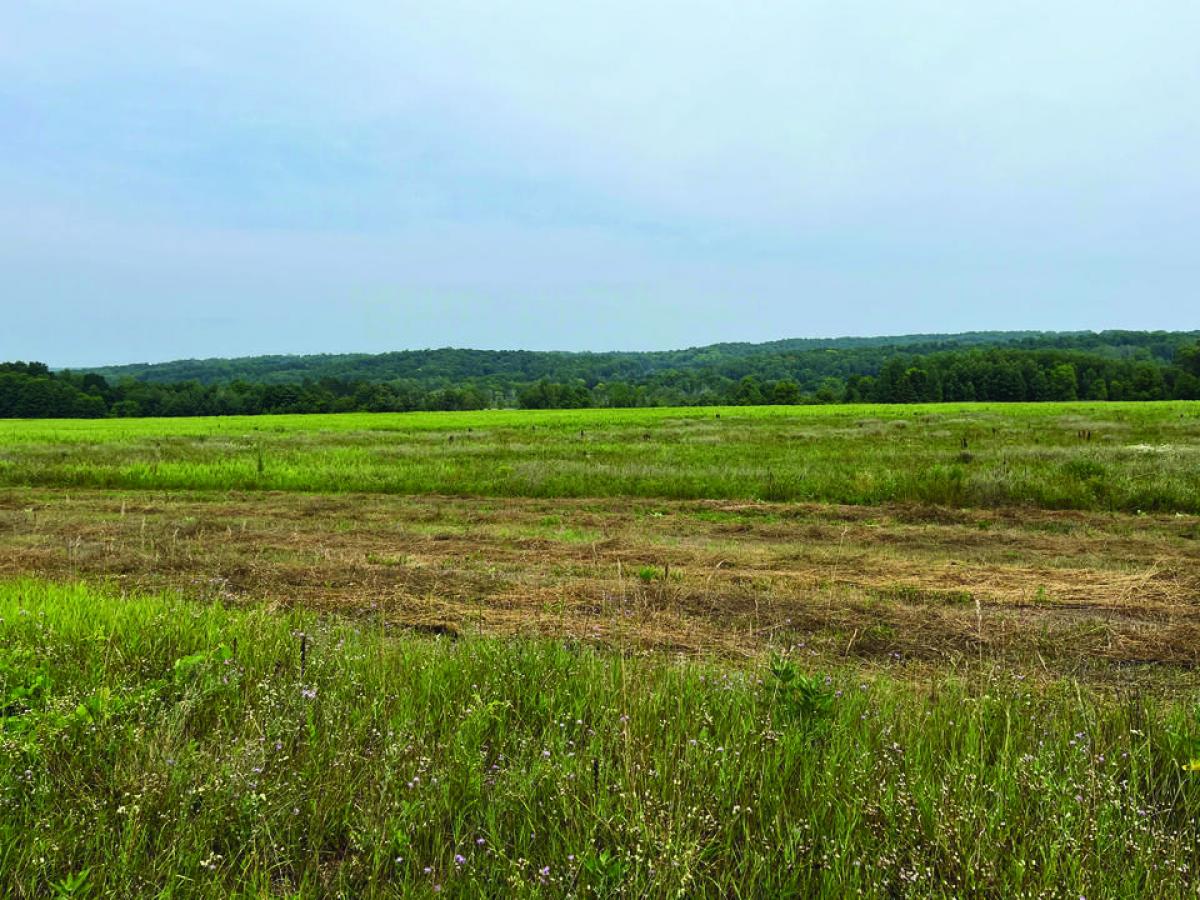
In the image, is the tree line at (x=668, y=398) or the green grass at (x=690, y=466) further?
the tree line at (x=668, y=398)

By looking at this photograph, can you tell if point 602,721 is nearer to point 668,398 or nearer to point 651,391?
point 668,398

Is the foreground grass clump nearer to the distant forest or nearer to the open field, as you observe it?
the open field

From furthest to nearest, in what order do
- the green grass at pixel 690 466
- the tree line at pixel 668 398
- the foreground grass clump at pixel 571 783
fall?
the tree line at pixel 668 398
the green grass at pixel 690 466
the foreground grass clump at pixel 571 783

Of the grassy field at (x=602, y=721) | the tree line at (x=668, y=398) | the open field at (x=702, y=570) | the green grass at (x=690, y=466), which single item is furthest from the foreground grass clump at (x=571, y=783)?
the tree line at (x=668, y=398)

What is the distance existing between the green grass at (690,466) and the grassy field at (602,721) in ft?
16.1

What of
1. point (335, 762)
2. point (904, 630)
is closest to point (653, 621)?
point (904, 630)

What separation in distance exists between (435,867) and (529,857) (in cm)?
38

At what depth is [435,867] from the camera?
2.85 meters

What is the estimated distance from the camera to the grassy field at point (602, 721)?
9.12 feet

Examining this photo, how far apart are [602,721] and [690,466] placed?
56.2 ft

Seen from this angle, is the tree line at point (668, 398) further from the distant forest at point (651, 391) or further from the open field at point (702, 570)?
the open field at point (702, 570)

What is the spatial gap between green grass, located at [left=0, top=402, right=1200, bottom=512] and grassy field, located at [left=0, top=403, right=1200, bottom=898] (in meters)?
4.92

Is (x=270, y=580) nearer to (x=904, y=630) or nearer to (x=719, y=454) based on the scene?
(x=904, y=630)

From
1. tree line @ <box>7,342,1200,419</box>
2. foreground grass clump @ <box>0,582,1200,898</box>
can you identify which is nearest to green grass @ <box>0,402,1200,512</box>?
foreground grass clump @ <box>0,582,1200,898</box>
